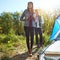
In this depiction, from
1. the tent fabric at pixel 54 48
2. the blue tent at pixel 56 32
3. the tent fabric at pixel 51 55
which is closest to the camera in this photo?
the tent fabric at pixel 51 55

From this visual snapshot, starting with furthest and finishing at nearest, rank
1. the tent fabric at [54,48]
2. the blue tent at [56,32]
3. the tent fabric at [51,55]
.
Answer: the blue tent at [56,32], the tent fabric at [54,48], the tent fabric at [51,55]

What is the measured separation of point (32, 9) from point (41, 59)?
277 centimetres

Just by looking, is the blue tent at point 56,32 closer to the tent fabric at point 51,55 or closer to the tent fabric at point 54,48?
the tent fabric at point 54,48

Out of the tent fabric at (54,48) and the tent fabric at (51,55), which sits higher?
the tent fabric at (54,48)

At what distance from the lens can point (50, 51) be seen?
513cm

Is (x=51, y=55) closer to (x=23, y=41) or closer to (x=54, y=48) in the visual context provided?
(x=54, y=48)

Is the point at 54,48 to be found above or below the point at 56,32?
below

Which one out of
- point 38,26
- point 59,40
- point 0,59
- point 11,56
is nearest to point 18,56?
point 11,56

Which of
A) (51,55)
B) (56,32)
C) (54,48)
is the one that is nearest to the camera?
(51,55)

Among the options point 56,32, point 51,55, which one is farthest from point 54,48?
point 56,32

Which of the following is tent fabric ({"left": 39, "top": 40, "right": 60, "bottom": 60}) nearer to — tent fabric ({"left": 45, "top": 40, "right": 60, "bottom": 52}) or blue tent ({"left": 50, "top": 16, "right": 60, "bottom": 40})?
tent fabric ({"left": 45, "top": 40, "right": 60, "bottom": 52})

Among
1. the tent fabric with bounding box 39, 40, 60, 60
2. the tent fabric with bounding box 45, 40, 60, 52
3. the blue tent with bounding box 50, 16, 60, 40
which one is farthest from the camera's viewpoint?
the blue tent with bounding box 50, 16, 60, 40

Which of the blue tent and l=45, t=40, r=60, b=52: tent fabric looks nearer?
l=45, t=40, r=60, b=52: tent fabric

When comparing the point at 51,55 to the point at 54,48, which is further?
the point at 54,48
